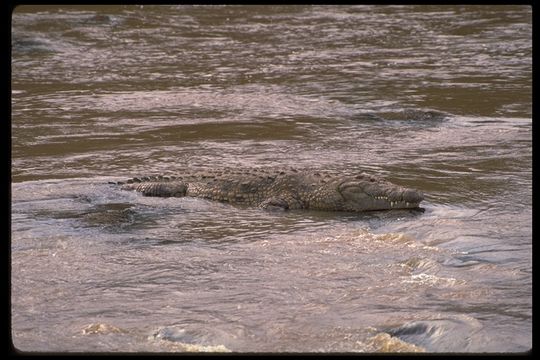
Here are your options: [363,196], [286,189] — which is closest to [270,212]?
[286,189]

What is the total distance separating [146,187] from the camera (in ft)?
26.4

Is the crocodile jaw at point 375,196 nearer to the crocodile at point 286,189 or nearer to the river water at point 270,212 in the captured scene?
the crocodile at point 286,189

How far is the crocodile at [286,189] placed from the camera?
753 cm

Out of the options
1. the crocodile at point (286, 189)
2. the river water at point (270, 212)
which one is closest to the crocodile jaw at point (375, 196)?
the crocodile at point (286, 189)

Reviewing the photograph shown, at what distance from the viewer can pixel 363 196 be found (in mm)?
7551

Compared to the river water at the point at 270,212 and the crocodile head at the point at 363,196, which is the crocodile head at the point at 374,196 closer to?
the crocodile head at the point at 363,196

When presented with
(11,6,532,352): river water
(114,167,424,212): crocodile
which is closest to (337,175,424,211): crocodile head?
(114,167,424,212): crocodile

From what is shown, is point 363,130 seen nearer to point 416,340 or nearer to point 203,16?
point 416,340

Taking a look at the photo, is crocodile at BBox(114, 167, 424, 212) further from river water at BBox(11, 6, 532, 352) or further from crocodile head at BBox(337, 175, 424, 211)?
river water at BBox(11, 6, 532, 352)

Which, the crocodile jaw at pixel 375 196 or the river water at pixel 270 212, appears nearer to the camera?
the river water at pixel 270 212

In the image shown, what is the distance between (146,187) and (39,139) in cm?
291

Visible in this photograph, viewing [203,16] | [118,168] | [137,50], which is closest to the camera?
[118,168]

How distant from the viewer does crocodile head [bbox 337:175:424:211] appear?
24.5 ft

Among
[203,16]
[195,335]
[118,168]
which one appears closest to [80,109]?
[118,168]
